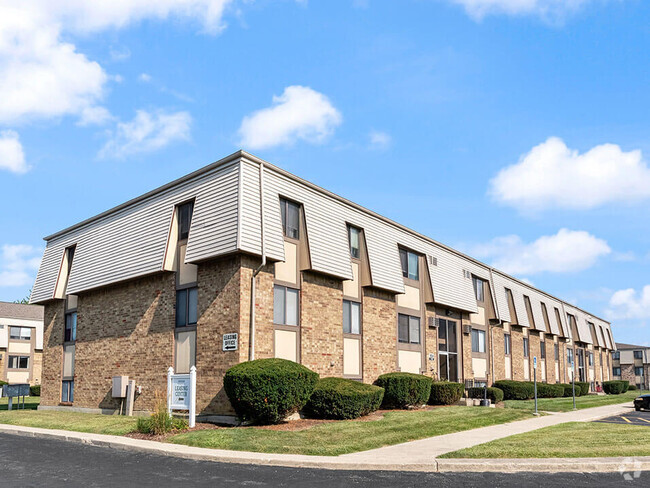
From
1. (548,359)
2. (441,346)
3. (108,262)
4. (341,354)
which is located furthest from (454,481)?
(548,359)

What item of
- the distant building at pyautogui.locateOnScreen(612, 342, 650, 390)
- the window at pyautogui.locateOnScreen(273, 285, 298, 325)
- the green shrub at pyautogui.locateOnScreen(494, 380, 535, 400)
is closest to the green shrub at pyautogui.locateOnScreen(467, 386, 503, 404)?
the green shrub at pyautogui.locateOnScreen(494, 380, 535, 400)

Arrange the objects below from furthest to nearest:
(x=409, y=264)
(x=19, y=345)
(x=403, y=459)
A: 1. (x=19, y=345)
2. (x=409, y=264)
3. (x=403, y=459)

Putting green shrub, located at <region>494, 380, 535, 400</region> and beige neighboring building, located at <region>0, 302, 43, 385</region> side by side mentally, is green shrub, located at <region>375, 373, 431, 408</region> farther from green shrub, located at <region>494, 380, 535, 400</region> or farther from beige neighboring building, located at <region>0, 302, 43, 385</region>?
beige neighboring building, located at <region>0, 302, 43, 385</region>

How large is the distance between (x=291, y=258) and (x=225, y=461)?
32.0 feet

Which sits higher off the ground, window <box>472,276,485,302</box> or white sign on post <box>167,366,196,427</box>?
window <box>472,276,485,302</box>

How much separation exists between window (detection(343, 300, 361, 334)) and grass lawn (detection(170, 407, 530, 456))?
178 inches

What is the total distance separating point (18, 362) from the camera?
63719mm

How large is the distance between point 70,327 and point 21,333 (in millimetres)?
42054

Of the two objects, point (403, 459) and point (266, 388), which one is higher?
point (266, 388)

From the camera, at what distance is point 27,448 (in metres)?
15.7

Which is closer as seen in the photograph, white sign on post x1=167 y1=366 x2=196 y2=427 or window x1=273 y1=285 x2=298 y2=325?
white sign on post x1=167 y1=366 x2=196 y2=427

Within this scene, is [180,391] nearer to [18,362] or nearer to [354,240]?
[354,240]

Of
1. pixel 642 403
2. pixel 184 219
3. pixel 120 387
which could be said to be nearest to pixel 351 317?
pixel 184 219

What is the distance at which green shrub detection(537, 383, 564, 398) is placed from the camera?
1586 inches
